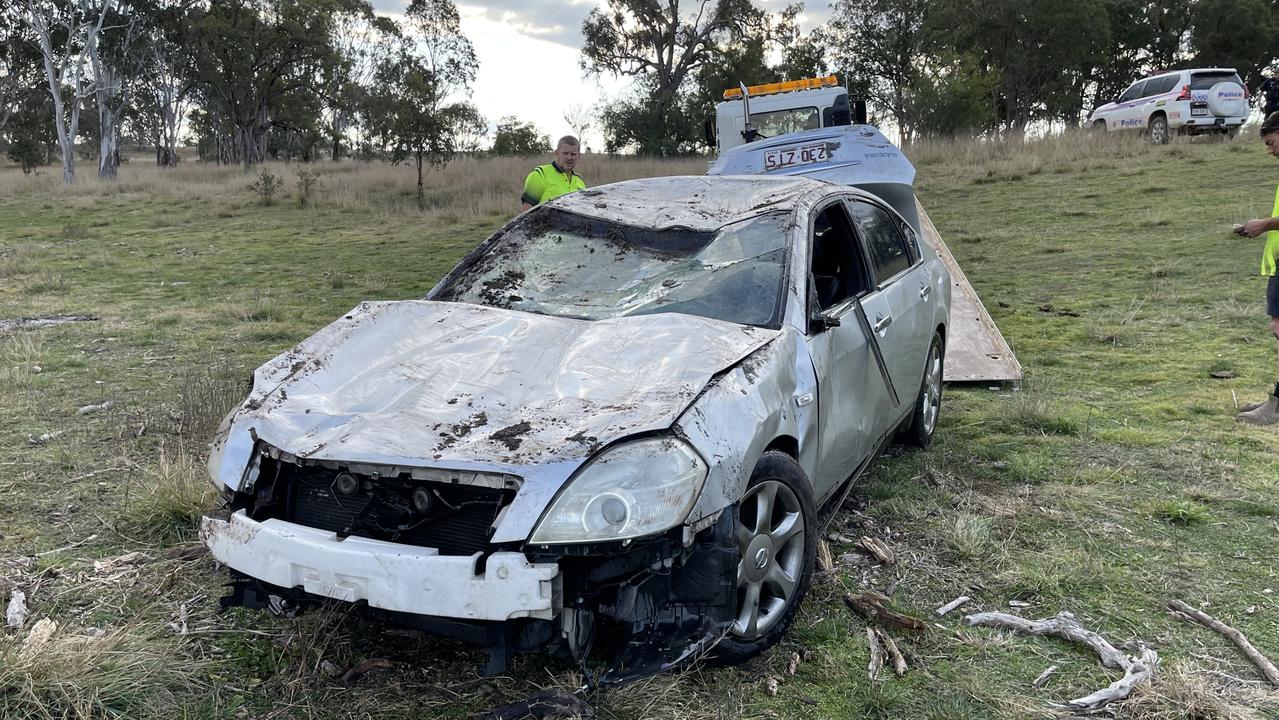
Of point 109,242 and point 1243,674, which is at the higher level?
point 109,242

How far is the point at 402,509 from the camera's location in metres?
2.60

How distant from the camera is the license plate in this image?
9.42 meters

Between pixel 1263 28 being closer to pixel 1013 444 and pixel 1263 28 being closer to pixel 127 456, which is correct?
pixel 1013 444

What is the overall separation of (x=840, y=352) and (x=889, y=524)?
988mm

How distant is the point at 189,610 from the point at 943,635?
8.80 ft

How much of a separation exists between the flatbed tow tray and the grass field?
151mm

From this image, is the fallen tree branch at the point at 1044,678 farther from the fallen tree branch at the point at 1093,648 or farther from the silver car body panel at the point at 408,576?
the silver car body panel at the point at 408,576

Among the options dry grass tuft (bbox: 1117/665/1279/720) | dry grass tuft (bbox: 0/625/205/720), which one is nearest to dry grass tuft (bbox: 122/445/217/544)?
dry grass tuft (bbox: 0/625/205/720)

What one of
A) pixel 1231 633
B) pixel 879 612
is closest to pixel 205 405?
pixel 879 612

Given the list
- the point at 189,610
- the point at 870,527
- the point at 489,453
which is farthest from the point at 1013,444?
the point at 189,610

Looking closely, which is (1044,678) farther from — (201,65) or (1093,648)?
(201,65)

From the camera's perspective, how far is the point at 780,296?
3.46 metres

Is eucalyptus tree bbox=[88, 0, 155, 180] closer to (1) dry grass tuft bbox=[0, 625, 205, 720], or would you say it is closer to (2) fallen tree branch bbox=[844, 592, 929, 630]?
(1) dry grass tuft bbox=[0, 625, 205, 720]

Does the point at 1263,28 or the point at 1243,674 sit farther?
the point at 1263,28
